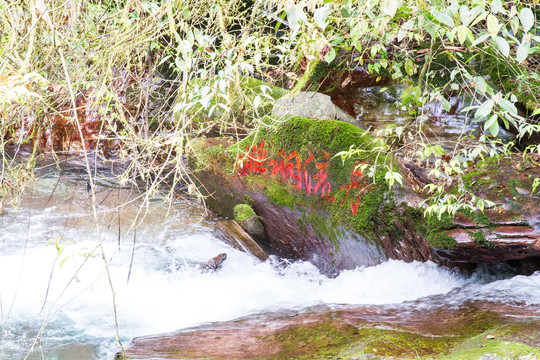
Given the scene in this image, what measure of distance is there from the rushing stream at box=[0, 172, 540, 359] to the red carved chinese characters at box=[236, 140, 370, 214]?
2.41ft

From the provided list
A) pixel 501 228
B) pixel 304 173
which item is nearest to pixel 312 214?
pixel 304 173

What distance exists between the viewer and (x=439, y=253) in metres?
3.61

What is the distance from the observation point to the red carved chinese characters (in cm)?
407

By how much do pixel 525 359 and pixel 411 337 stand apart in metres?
0.73

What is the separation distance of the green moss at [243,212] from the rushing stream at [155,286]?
15.7 inches

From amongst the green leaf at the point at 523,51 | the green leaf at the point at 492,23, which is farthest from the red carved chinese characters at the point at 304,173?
the green leaf at the point at 492,23

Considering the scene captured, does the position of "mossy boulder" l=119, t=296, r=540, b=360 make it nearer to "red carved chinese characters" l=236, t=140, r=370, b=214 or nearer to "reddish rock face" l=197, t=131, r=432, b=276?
"reddish rock face" l=197, t=131, r=432, b=276

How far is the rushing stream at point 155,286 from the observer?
3473mm

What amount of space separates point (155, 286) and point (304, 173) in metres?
1.97

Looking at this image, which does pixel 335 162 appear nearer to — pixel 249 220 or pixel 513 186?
pixel 249 220

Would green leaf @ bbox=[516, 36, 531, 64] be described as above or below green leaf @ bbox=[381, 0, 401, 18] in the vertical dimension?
below

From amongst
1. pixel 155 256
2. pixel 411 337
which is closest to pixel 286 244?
pixel 155 256

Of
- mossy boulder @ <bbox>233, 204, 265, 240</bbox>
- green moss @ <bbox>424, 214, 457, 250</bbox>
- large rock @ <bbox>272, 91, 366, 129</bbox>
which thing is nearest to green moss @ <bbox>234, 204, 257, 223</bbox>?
mossy boulder @ <bbox>233, 204, 265, 240</bbox>

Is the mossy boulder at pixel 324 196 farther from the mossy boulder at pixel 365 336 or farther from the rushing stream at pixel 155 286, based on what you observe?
the mossy boulder at pixel 365 336
